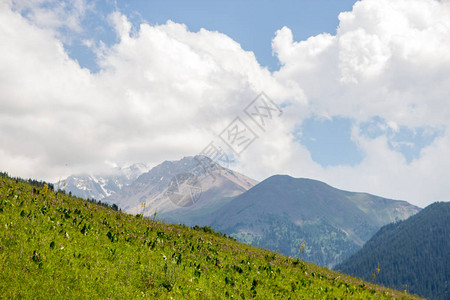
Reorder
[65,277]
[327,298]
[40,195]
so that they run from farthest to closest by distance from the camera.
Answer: [40,195]
[327,298]
[65,277]

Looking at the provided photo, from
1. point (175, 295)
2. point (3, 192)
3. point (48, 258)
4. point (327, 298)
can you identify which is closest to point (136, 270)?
point (175, 295)

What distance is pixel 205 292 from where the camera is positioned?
12.2 meters

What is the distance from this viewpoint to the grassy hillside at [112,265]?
10.6 m

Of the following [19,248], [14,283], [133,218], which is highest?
[133,218]

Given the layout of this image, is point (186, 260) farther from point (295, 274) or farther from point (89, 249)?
point (295, 274)

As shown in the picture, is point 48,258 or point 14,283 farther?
point 48,258

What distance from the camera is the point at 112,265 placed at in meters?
12.3

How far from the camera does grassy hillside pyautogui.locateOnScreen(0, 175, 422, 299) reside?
10.6 m

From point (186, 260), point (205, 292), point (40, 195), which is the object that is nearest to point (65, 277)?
point (205, 292)

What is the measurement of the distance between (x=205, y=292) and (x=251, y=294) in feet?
6.65

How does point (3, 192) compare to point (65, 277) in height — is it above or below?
above

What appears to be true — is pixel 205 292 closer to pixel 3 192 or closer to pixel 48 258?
pixel 48 258

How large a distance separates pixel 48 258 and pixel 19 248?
1.09 meters

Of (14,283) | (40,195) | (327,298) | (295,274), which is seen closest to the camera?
(14,283)
